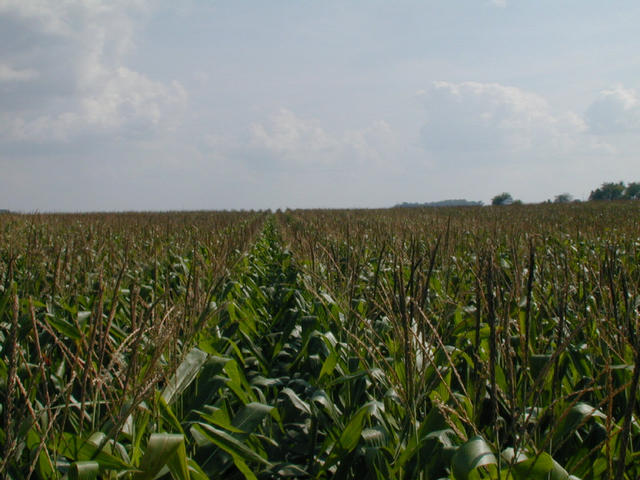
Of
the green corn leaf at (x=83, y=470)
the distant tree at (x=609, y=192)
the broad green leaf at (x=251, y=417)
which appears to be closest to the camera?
the green corn leaf at (x=83, y=470)

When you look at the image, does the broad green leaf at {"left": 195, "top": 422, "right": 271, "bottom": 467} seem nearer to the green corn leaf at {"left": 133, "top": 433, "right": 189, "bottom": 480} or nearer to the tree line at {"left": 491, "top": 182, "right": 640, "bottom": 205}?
the green corn leaf at {"left": 133, "top": 433, "right": 189, "bottom": 480}

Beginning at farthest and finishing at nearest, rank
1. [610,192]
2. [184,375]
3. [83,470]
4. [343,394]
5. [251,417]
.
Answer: [610,192] → [343,394] → [184,375] → [251,417] → [83,470]

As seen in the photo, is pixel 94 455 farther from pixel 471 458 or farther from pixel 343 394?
pixel 343 394

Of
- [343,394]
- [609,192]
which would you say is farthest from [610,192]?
[343,394]

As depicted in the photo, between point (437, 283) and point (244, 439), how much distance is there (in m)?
3.16

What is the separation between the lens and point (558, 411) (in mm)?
1998

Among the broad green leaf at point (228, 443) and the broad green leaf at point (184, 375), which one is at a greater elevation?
the broad green leaf at point (184, 375)

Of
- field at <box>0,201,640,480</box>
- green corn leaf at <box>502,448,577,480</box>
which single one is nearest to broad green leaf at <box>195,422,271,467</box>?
field at <box>0,201,640,480</box>

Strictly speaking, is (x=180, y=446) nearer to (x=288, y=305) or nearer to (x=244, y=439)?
(x=244, y=439)

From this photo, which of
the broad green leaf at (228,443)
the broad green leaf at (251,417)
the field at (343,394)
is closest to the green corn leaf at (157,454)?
the field at (343,394)

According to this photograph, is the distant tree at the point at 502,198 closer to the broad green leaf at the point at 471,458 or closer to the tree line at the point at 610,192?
the tree line at the point at 610,192

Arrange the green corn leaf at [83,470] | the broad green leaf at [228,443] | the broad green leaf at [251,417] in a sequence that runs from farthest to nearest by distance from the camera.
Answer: the broad green leaf at [251,417] < the broad green leaf at [228,443] < the green corn leaf at [83,470]

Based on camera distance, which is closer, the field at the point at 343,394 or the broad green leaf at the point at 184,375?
the field at the point at 343,394

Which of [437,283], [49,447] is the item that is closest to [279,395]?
[49,447]
